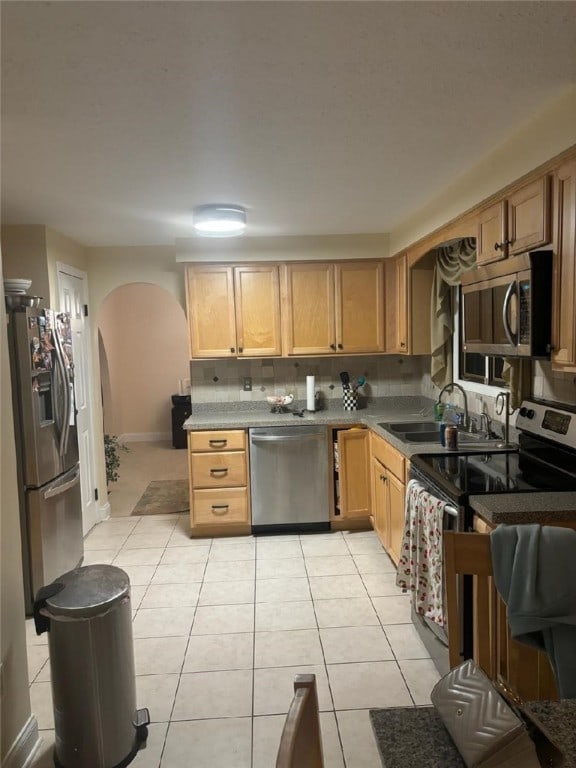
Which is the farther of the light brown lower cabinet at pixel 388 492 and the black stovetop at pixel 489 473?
the light brown lower cabinet at pixel 388 492

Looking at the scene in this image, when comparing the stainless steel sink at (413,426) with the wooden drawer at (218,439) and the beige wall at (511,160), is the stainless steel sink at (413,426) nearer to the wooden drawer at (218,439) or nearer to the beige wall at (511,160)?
the wooden drawer at (218,439)

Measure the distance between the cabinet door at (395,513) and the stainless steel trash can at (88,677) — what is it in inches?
68.9

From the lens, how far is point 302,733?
0.82 metres

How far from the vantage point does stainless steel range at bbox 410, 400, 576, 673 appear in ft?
6.81

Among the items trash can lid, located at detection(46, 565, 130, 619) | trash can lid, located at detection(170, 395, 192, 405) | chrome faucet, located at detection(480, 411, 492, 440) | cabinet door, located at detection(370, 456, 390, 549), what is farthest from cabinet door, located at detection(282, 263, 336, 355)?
trash can lid, located at detection(170, 395, 192, 405)

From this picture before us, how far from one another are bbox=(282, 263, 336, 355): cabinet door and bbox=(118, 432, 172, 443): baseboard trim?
4189mm

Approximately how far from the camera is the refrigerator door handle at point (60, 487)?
9.94 feet

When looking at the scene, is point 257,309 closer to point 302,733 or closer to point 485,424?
point 485,424

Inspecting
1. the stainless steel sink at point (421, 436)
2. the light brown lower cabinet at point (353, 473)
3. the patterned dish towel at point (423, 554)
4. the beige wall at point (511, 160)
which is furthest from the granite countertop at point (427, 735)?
the light brown lower cabinet at point (353, 473)

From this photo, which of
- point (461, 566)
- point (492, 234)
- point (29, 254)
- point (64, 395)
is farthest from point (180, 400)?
point (461, 566)

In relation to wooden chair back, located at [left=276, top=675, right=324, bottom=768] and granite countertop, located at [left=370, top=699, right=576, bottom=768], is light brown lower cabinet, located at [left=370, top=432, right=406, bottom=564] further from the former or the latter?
wooden chair back, located at [left=276, top=675, right=324, bottom=768]

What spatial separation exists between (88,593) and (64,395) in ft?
4.98

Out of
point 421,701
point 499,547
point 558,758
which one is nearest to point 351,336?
point 421,701

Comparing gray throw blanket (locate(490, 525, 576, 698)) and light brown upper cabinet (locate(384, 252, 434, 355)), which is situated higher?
light brown upper cabinet (locate(384, 252, 434, 355))
